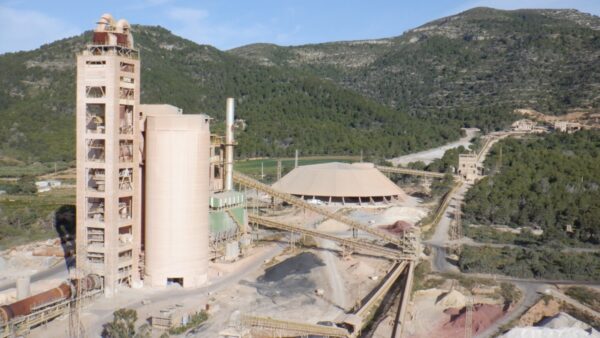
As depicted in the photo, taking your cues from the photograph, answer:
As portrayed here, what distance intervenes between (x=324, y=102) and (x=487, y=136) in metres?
42.8

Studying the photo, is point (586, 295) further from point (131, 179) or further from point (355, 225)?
point (131, 179)

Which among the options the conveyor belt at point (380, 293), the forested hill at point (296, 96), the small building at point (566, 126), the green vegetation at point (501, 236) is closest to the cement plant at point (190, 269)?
the conveyor belt at point (380, 293)

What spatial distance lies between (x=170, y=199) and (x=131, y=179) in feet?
9.21

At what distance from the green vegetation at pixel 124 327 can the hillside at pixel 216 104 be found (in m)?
81.0

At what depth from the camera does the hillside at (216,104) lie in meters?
115

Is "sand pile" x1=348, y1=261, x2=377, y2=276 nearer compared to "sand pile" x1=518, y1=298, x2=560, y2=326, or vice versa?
"sand pile" x1=518, y1=298, x2=560, y2=326

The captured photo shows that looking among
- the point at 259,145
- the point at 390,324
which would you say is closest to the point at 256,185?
the point at 390,324

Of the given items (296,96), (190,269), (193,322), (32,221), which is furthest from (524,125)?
(193,322)

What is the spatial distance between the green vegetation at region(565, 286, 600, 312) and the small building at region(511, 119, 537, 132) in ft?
320

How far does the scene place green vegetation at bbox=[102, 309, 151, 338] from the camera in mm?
29744

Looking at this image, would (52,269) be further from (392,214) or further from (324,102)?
(324,102)

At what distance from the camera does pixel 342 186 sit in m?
74.7

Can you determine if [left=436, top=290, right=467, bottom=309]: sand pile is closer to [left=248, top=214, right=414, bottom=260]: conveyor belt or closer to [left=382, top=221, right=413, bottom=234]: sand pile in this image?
[left=248, top=214, right=414, bottom=260]: conveyor belt

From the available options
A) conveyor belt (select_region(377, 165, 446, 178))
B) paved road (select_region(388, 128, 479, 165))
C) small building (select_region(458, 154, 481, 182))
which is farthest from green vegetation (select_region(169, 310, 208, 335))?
paved road (select_region(388, 128, 479, 165))
